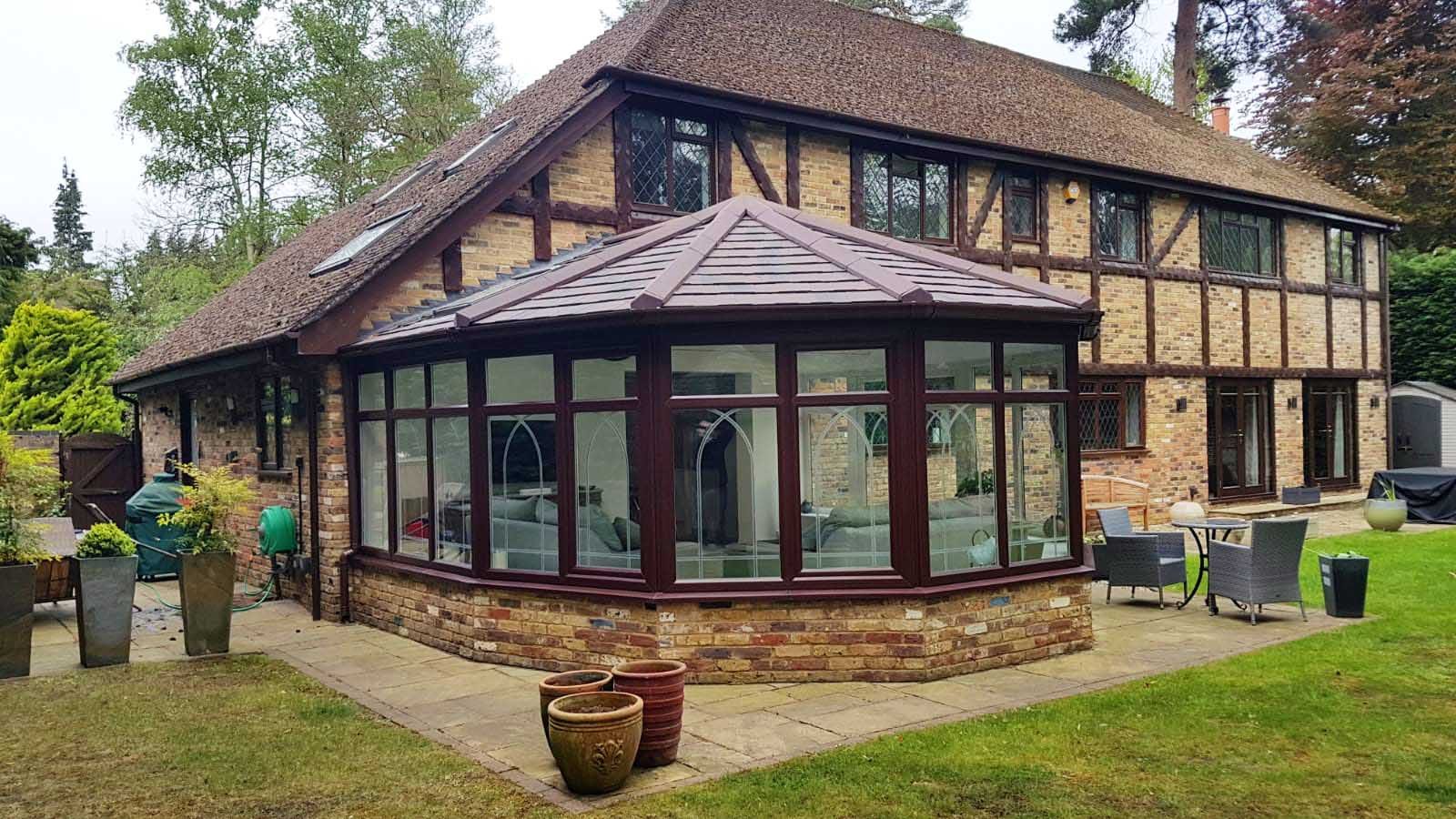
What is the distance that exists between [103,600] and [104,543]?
1.55ft

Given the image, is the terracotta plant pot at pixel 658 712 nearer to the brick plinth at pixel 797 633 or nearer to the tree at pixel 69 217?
the brick plinth at pixel 797 633

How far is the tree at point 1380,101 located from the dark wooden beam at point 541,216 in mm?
23485

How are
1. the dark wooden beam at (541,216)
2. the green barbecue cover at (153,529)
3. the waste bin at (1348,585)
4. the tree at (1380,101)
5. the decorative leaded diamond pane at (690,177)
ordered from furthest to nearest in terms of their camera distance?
the tree at (1380,101) → the green barbecue cover at (153,529) → the decorative leaded diamond pane at (690,177) → the dark wooden beam at (541,216) → the waste bin at (1348,585)

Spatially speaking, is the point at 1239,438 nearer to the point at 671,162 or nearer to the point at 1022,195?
the point at 1022,195

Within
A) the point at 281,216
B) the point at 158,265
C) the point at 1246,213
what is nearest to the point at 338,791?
the point at 1246,213

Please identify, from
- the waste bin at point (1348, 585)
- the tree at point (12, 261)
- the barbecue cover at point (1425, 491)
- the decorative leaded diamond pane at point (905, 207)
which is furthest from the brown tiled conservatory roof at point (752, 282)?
the tree at point (12, 261)

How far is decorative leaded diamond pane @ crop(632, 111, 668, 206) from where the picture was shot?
11.0m

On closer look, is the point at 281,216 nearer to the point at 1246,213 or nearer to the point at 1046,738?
the point at 1246,213

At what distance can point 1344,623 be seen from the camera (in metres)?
8.71

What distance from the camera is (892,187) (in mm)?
13359

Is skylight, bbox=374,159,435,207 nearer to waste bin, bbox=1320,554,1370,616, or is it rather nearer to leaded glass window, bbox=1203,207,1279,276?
waste bin, bbox=1320,554,1370,616

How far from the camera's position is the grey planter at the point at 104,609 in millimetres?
8039

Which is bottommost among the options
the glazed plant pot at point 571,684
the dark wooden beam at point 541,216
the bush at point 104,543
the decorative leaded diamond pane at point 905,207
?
the glazed plant pot at point 571,684

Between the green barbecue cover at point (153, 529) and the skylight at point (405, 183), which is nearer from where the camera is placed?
the green barbecue cover at point (153, 529)
